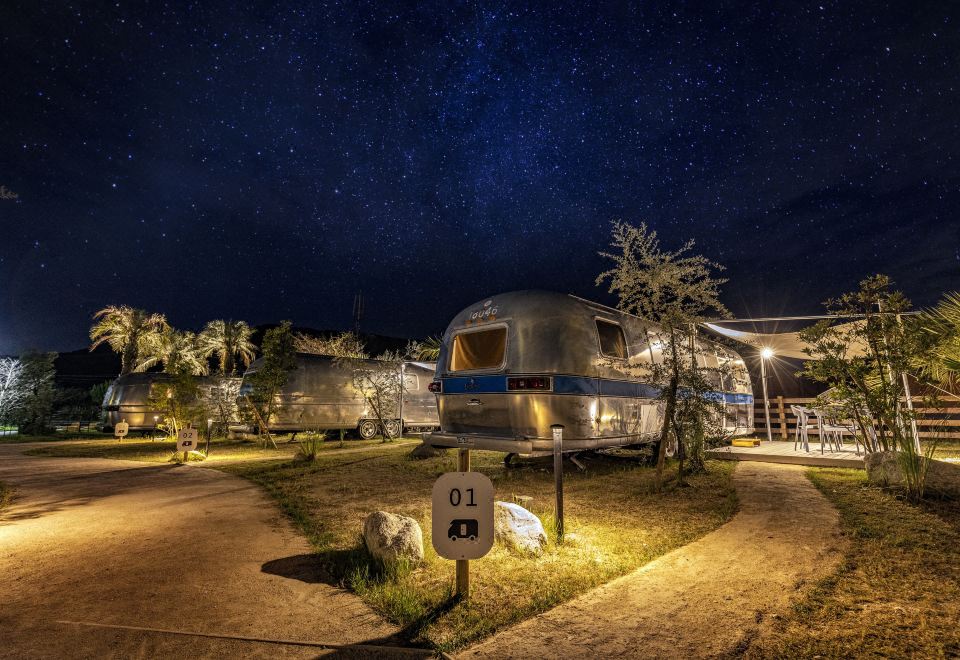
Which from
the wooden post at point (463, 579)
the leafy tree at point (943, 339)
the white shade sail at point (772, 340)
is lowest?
the wooden post at point (463, 579)

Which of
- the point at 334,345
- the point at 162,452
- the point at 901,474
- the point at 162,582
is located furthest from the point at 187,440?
the point at 334,345

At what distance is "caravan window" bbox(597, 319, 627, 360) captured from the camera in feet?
25.5

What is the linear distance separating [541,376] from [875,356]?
5.16m

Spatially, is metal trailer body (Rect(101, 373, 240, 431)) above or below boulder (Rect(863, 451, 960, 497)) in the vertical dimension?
above

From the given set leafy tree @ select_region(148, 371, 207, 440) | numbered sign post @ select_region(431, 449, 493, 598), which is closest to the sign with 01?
numbered sign post @ select_region(431, 449, 493, 598)

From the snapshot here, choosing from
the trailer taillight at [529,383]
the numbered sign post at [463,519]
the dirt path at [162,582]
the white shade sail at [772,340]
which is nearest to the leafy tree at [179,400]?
the dirt path at [162,582]

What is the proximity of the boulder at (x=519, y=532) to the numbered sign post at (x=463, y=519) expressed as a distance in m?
0.99

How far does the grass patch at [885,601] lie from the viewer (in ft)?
7.83

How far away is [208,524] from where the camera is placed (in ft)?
17.0

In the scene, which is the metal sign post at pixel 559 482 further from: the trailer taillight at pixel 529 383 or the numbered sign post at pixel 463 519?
the trailer taillight at pixel 529 383

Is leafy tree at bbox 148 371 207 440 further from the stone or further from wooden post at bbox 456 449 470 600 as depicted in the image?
wooden post at bbox 456 449 470 600

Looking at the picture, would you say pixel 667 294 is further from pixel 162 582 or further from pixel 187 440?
pixel 187 440

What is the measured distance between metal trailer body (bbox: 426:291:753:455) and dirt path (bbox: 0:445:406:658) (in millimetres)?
3238

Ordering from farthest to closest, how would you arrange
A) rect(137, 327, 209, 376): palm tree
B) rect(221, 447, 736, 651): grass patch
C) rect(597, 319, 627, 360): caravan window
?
rect(137, 327, 209, 376): palm tree → rect(597, 319, 627, 360): caravan window → rect(221, 447, 736, 651): grass patch
